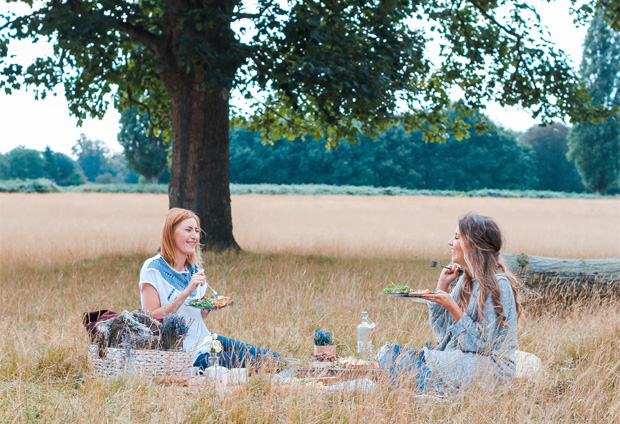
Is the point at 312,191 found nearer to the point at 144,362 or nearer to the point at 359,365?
the point at 359,365

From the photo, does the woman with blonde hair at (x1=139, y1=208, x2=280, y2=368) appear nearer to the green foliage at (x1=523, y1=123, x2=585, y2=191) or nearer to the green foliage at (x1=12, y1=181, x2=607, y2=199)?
the green foliage at (x1=12, y1=181, x2=607, y2=199)

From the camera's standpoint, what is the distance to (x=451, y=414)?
471cm

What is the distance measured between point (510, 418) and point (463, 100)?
41.2ft

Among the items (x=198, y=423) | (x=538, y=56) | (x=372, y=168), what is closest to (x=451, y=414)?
(x=198, y=423)

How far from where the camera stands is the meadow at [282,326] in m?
4.54

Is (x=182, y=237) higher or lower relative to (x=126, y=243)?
higher

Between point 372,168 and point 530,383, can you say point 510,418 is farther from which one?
point 372,168

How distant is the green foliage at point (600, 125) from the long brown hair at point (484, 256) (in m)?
55.6

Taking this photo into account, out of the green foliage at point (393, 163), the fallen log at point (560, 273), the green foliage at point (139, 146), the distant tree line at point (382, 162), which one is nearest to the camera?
the fallen log at point (560, 273)

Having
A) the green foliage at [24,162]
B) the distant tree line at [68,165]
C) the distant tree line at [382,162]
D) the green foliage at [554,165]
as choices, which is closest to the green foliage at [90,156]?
the distant tree line at [68,165]

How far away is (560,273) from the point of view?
30.3 feet

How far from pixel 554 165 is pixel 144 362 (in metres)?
77.2

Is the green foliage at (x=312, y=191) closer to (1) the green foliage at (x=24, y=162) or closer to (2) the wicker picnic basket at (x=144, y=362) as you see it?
(1) the green foliage at (x=24, y=162)

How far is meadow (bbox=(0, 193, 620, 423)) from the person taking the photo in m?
4.54
